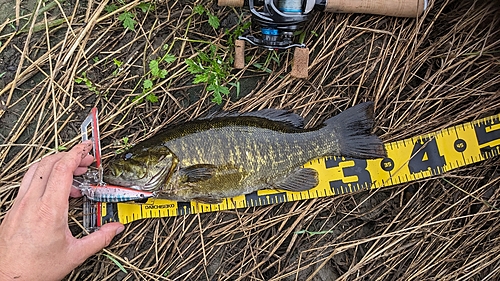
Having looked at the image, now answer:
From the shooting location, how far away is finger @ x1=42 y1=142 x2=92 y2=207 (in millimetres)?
2846

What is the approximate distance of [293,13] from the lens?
328 centimetres

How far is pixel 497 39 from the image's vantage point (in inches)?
150

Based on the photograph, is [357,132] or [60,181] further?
[357,132]

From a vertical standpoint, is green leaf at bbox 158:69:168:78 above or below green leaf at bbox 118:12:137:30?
below

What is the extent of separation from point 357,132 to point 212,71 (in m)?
1.39

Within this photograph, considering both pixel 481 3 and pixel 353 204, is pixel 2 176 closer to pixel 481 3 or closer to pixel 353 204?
pixel 353 204

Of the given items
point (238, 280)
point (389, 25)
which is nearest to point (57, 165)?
point (238, 280)

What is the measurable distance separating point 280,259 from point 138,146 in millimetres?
1581

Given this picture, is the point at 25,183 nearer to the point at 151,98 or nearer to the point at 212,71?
the point at 151,98

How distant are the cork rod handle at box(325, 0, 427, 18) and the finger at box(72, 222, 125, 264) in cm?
260

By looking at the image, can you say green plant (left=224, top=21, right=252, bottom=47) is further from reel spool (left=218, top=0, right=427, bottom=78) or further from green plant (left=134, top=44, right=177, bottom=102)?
green plant (left=134, top=44, right=177, bottom=102)

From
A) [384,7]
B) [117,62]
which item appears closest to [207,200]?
[117,62]

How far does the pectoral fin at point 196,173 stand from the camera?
10.8 ft

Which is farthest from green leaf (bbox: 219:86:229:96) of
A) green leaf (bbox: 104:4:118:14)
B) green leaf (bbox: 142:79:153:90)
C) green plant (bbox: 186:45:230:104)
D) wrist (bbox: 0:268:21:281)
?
wrist (bbox: 0:268:21:281)
